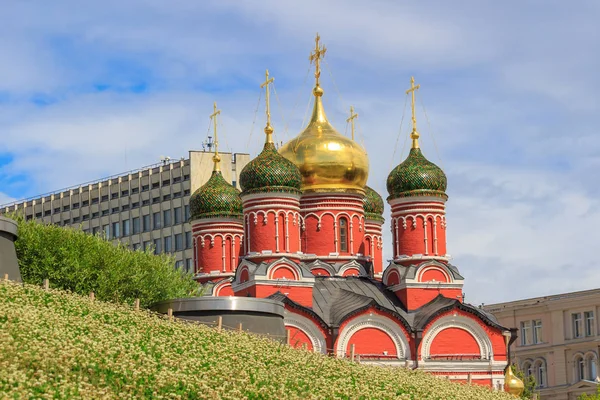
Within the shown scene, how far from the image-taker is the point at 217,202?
165 ft

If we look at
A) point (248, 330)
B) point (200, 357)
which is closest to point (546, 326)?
point (248, 330)

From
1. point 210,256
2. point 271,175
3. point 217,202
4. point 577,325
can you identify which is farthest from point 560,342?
point 271,175

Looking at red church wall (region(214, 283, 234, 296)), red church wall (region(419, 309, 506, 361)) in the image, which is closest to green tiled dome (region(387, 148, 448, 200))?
red church wall (region(419, 309, 506, 361))

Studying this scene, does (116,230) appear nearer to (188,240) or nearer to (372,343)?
(188,240)

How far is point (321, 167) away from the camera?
158 ft

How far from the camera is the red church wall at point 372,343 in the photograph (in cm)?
4447

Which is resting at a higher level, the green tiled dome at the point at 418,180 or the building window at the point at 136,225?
the building window at the point at 136,225

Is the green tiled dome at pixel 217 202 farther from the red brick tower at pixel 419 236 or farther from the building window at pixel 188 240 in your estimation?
the building window at pixel 188 240

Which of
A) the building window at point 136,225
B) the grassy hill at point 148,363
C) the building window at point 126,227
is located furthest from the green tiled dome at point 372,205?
the building window at point 126,227

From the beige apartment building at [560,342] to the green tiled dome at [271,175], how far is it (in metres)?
21.6

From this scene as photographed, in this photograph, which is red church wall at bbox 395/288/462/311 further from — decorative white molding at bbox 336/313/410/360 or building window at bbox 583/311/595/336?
building window at bbox 583/311/595/336

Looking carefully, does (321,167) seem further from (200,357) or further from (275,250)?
(200,357)

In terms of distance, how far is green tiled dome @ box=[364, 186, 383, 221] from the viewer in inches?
2112

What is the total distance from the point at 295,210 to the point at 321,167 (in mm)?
2995
